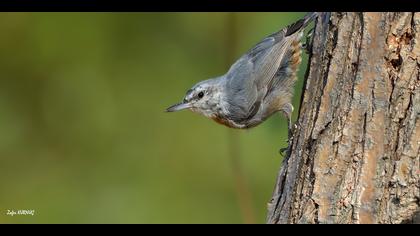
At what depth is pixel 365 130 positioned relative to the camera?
3.00 m

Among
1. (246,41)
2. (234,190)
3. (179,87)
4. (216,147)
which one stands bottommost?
(234,190)

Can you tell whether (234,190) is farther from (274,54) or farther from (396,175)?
(396,175)

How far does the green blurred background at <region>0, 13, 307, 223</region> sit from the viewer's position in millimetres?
5820

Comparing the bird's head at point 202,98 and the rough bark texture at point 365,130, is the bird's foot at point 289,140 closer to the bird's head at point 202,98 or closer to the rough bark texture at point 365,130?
the rough bark texture at point 365,130

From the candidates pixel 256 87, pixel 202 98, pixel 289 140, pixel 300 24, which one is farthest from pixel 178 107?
pixel 289 140

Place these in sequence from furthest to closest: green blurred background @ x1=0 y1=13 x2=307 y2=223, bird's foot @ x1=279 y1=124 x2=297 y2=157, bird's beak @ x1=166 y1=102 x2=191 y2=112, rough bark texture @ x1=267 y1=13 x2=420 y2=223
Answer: green blurred background @ x1=0 y1=13 x2=307 y2=223
bird's beak @ x1=166 y1=102 x2=191 y2=112
bird's foot @ x1=279 y1=124 x2=297 y2=157
rough bark texture @ x1=267 y1=13 x2=420 y2=223

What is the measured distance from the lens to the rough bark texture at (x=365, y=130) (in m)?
2.93

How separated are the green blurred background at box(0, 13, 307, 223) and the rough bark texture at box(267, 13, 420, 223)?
8.43 feet

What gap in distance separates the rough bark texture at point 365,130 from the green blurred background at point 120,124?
8.43 ft

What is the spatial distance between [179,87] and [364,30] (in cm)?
345

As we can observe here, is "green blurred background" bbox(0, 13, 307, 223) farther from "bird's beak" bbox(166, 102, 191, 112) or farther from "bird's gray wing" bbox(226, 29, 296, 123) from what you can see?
"bird's beak" bbox(166, 102, 191, 112)

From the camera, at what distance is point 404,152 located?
2928 mm

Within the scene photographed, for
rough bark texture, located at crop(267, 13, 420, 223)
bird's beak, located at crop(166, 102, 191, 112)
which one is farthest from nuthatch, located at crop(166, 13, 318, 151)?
rough bark texture, located at crop(267, 13, 420, 223)
